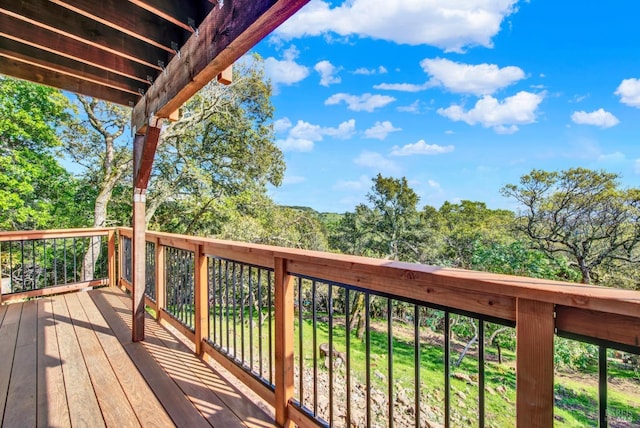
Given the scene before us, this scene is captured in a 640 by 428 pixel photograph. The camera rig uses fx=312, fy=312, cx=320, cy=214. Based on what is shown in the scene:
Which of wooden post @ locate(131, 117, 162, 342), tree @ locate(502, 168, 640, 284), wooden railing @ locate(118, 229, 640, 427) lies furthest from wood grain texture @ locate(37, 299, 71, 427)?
tree @ locate(502, 168, 640, 284)

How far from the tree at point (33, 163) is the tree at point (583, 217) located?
14.2 meters

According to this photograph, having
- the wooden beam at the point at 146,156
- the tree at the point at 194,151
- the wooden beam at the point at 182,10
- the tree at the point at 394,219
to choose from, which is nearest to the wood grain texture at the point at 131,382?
the wooden beam at the point at 146,156

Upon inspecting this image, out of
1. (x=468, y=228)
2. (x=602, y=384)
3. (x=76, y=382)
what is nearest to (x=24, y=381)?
(x=76, y=382)

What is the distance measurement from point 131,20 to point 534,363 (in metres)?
2.56

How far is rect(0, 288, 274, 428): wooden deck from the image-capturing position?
171cm

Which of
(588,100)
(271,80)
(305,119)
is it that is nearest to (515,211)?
(271,80)

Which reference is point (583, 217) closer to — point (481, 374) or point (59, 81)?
point (481, 374)

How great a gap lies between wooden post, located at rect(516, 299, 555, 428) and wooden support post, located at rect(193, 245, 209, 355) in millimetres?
2160

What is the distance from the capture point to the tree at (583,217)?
331 inches

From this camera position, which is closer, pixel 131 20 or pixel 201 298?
pixel 131 20

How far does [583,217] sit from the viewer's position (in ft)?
29.5

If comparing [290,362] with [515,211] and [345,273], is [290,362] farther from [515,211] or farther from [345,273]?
[515,211]

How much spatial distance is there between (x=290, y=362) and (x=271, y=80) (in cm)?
1040

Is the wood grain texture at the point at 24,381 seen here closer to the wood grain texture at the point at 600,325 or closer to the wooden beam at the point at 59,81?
the wooden beam at the point at 59,81
